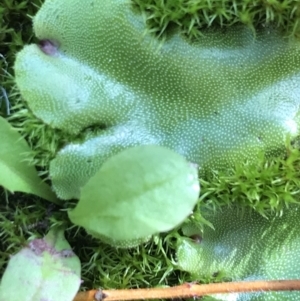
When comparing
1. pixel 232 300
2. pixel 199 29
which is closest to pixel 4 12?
pixel 199 29

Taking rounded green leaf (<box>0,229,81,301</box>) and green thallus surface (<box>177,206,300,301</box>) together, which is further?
green thallus surface (<box>177,206,300,301</box>)

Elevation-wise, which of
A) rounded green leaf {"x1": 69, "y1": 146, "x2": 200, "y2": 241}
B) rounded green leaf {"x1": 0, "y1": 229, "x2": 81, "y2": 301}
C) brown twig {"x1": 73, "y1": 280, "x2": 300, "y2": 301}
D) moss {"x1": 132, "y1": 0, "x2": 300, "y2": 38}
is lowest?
brown twig {"x1": 73, "y1": 280, "x2": 300, "y2": 301}

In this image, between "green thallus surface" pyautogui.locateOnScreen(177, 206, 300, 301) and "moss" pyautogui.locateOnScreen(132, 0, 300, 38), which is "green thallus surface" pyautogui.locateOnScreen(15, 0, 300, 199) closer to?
"moss" pyautogui.locateOnScreen(132, 0, 300, 38)

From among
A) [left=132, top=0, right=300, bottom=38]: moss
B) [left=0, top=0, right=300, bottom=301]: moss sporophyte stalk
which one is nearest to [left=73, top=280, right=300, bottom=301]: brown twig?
[left=0, top=0, right=300, bottom=301]: moss sporophyte stalk

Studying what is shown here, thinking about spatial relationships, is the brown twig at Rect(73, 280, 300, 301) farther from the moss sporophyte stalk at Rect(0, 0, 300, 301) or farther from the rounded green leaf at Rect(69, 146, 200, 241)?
the rounded green leaf at Rect(69, 146, 200, 241)

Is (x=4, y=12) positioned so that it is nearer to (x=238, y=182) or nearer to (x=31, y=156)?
(x=31, y=156)

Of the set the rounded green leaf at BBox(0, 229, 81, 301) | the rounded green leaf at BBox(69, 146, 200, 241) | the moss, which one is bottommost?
the rounded green leaf at BBox(0, 229, 81, 301)

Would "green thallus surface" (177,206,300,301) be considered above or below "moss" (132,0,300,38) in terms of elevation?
below

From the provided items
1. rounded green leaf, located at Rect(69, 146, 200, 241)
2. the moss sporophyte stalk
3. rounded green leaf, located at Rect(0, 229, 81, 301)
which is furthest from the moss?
rounded green leaf, located at Rect(0, 229, 81, 301)

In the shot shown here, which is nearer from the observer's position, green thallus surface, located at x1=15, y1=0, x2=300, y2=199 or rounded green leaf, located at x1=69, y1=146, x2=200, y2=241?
rounded green leaf, located at x1=69, y1=146, x2=200, y2=241
